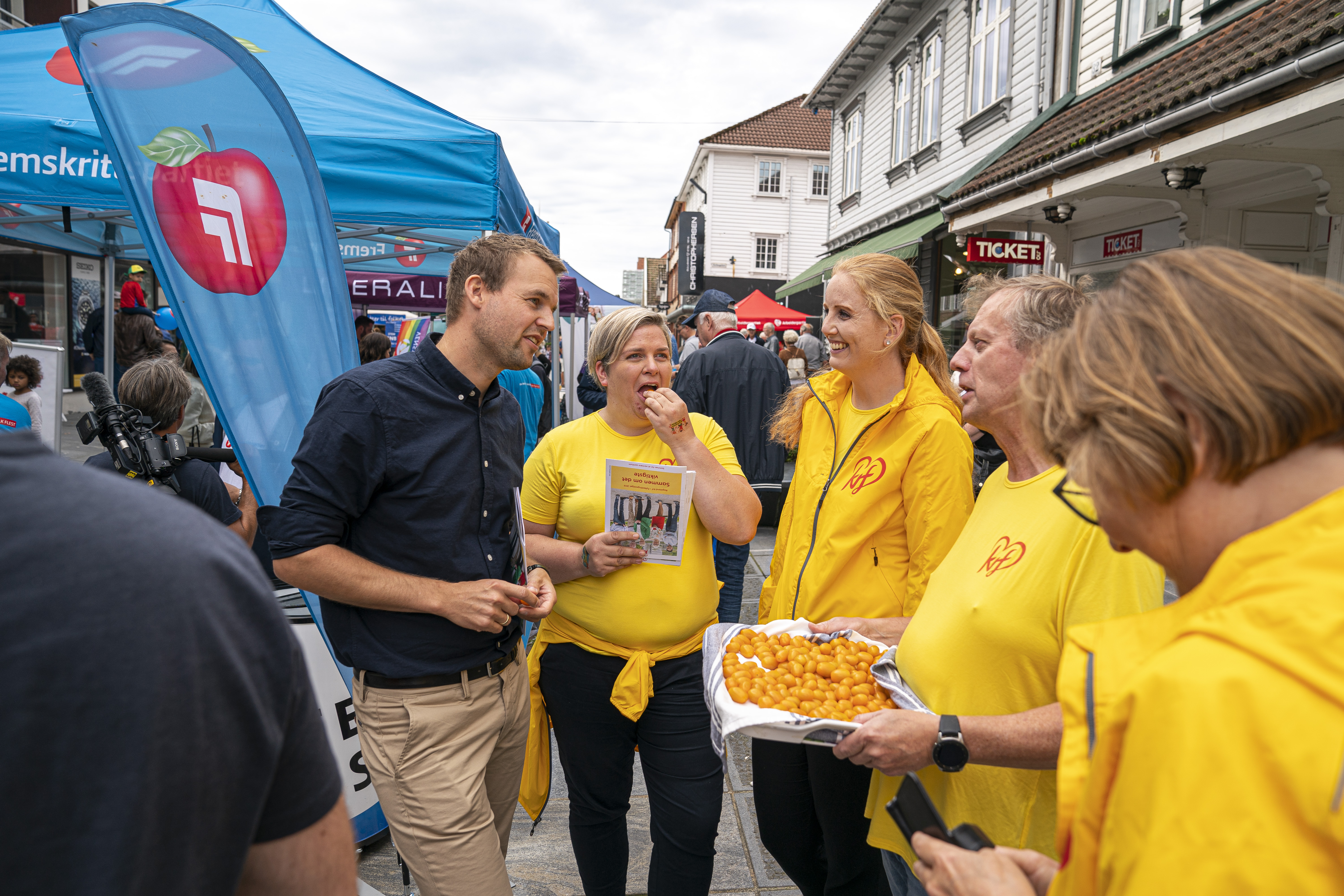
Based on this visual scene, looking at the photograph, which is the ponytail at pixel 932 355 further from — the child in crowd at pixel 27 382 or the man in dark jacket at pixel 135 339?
the man in dark jacket at pixel 135 339

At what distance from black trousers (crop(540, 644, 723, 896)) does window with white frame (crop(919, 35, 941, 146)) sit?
14.1 m

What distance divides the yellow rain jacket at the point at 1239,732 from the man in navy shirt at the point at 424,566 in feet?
5.22

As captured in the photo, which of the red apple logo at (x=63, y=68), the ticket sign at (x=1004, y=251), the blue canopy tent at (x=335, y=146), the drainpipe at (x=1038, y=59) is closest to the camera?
the blue canopy tent at (x=335, y=146)

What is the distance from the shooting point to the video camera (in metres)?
2.80

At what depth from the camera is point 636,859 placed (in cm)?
318

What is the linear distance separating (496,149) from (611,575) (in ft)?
8.02

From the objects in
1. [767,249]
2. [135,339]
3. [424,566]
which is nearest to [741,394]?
[424,566]

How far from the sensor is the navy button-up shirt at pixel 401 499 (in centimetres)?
203

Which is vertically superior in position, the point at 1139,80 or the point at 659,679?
the point at 1139,80

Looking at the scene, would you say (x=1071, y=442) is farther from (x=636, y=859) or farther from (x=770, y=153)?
(x=770, y=153)

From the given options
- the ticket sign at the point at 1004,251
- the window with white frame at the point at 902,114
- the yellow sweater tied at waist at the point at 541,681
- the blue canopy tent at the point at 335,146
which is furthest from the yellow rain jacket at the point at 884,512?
the window with white frame at the point at 902,114

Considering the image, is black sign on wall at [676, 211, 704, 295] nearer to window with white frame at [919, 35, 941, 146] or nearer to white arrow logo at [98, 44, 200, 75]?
window with white frame at [919, 35, 941, 146]

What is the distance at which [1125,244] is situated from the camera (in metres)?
8.77

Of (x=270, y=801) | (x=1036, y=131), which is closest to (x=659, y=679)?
(x=270, y=801)
